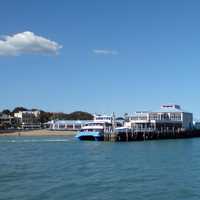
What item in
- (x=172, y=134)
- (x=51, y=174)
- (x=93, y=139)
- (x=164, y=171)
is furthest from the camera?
(x=172, y=134)

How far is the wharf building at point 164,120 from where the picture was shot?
132375 millimetres

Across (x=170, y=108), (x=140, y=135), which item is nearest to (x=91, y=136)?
(x=140, y=135)

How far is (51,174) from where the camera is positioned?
1591 inches

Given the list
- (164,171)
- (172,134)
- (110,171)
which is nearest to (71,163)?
(110,171)

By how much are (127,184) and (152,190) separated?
118 inches

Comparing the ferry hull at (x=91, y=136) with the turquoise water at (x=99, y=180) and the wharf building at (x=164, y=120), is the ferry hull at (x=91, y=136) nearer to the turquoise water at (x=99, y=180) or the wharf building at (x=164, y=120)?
the wharf building at (x=164, y=120)

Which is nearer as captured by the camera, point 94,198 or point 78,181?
point 94,198

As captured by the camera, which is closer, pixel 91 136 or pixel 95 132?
pixel 95 132

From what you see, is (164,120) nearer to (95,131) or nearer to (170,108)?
(170,108)

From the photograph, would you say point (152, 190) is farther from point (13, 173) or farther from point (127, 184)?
point (13, 173)

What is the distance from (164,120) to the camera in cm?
13825

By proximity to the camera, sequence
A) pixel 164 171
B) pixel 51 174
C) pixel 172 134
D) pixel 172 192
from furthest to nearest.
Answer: pixel 172 134 < pixel 164 171 < pixel 51 174 < pixel 172 192

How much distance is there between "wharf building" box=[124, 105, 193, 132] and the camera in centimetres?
13238

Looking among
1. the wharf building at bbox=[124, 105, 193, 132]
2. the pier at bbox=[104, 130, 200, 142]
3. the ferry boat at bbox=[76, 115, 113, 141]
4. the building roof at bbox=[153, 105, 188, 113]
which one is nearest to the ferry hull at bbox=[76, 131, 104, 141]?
the ferry boat at bbox=[76, 115, 113, 141]
